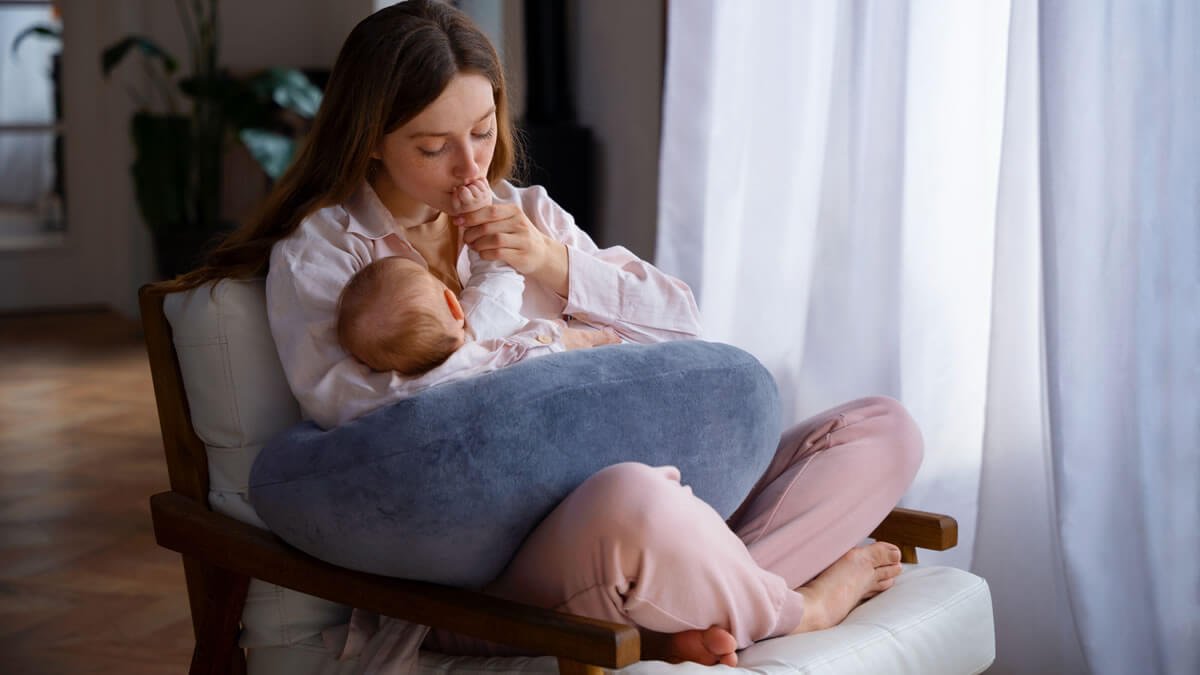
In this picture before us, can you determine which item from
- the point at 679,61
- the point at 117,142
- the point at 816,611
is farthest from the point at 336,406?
the point at 117,142

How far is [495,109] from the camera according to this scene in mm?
1615

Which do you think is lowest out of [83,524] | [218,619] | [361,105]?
[83,524]

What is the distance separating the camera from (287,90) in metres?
5.01

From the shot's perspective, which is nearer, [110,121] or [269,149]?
[269,149]

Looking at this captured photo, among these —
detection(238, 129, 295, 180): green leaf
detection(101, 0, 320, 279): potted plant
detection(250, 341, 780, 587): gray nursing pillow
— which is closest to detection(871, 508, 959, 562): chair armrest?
detection(250, 341, 780, 587): gray nursing pillow

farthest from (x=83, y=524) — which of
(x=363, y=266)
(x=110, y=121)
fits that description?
(x=110, y=121)

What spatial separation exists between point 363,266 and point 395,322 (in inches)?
6.7

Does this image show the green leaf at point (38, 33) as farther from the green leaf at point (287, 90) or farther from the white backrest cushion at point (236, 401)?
the white backrest cushion at point (236, 401)

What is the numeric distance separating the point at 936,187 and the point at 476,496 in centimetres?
124

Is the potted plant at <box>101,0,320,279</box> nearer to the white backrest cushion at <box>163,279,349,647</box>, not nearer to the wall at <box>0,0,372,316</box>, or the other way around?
the wall at <box>0,0,372,316</box>

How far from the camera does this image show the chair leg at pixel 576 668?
1.14 metres

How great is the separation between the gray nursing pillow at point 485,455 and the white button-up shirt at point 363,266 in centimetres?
8

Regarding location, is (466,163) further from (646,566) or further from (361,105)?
(646,566)

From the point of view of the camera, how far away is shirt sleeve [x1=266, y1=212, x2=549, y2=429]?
1337 millimetres
